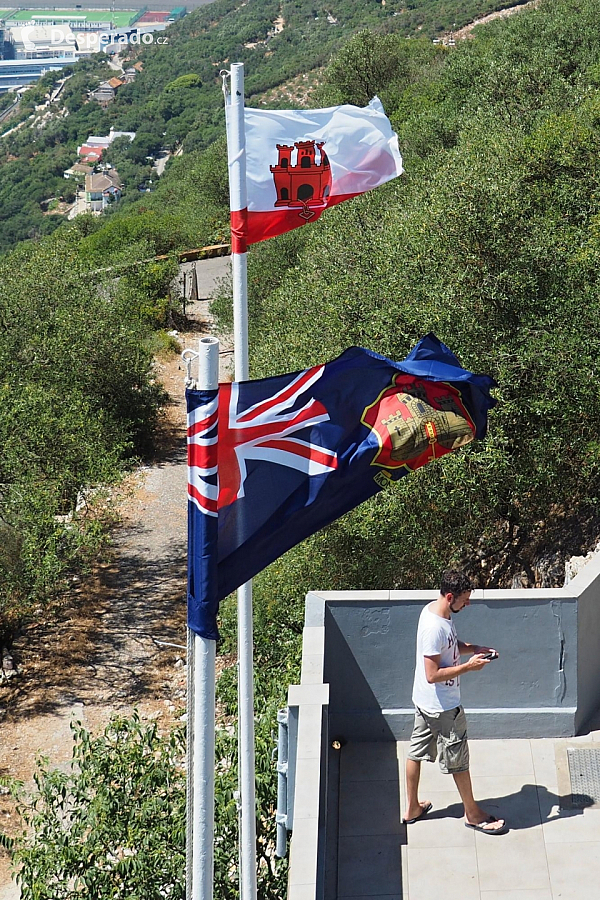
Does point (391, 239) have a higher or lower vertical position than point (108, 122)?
lower

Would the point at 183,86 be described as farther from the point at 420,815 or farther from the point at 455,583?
the point at 420,815

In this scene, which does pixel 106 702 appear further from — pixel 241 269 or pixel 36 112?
pixel 36 112

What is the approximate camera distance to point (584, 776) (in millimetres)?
6121

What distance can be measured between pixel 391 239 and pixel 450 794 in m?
9.85

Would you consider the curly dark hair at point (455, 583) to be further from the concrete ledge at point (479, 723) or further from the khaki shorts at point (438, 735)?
the concrete ledge at point (479, 723)

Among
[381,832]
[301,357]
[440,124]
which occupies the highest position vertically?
[440,124]

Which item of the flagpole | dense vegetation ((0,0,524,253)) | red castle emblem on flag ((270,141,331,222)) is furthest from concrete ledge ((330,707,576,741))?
dense vegetation ((0,0,524,253))

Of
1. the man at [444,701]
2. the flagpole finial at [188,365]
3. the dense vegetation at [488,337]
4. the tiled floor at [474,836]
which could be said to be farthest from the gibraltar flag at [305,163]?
the dense vegetation at [488,337]

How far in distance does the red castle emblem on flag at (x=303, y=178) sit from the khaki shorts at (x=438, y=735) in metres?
3.40

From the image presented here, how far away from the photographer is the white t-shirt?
566cm

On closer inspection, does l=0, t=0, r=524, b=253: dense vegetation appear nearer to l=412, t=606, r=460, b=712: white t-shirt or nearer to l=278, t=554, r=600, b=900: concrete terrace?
l=278, t=554, r=600, b=900: concrete terrace

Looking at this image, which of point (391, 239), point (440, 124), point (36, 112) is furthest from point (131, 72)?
point (391, 239)

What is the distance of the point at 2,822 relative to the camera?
1339 centimetres

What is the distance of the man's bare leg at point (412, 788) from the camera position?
19.0 feet
